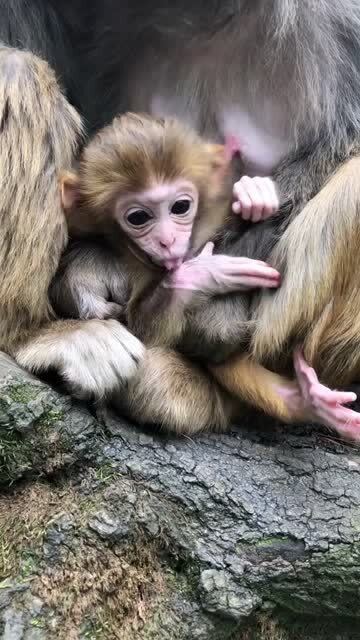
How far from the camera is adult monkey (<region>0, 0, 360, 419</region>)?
264 cm

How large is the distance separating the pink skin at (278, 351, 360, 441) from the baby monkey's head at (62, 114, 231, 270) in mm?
512

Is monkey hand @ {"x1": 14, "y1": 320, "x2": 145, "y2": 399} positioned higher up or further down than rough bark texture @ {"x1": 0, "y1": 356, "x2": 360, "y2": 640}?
higher up

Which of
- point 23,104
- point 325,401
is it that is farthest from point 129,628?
point 23,104

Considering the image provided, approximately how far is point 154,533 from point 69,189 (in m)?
1.06

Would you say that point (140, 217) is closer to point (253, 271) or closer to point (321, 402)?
point (253, 271)

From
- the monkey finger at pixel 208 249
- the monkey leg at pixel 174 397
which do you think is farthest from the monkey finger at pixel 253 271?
the monkey leg at pixel 174 397

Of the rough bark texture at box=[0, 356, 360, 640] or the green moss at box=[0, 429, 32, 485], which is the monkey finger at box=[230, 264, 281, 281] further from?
the green moss at box=[0, 429, 32, 485]

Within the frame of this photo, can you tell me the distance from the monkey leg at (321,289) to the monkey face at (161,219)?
309 millimetres

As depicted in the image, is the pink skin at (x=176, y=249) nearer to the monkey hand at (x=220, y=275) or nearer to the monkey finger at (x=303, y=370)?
the monkey hand at (x=220, y=275)

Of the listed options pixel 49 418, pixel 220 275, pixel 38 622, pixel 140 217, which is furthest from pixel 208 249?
pixel 38 622

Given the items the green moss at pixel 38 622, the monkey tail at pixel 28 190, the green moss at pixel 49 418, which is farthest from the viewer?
the monkey tail at pixel 28 190

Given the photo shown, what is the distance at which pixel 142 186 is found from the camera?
8.96 feet

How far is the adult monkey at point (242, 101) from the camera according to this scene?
2643 millimetres

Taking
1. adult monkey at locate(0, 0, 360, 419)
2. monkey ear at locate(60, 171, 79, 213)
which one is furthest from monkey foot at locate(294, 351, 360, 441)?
monkey ear at locate(60, 171, 79, 213)
